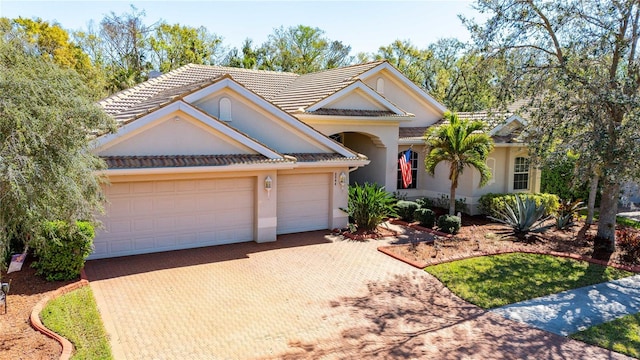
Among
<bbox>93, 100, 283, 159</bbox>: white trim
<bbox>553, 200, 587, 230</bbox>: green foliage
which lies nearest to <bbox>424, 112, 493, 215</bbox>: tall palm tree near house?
<bbox>553, 200, 587, 230</bbox>: green foliage

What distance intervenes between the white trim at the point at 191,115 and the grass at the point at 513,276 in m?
6.59

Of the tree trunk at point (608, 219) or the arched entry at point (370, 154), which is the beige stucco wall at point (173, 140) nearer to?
the arched entry at point (370, 154)

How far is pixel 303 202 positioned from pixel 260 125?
3.29m

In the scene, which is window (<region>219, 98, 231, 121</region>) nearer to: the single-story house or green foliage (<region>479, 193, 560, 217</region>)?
the single-story house

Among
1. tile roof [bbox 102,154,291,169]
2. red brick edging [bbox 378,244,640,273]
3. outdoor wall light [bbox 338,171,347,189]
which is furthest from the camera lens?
outdoor wall light [bbox 338,171,347,189]

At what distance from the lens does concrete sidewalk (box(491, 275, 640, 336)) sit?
9703 mm

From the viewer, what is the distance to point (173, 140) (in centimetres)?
1357

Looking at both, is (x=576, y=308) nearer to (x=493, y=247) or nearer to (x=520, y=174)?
(x=493, y=247)

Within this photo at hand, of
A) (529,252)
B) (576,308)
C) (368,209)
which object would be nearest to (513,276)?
(576,308)

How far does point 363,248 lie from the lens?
15172mm

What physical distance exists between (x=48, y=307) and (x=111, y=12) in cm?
4189

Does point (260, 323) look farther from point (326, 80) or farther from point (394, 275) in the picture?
point (326, 80)

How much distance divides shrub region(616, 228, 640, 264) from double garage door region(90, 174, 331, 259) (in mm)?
10989

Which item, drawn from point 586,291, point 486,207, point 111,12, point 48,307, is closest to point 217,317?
point 48,307
